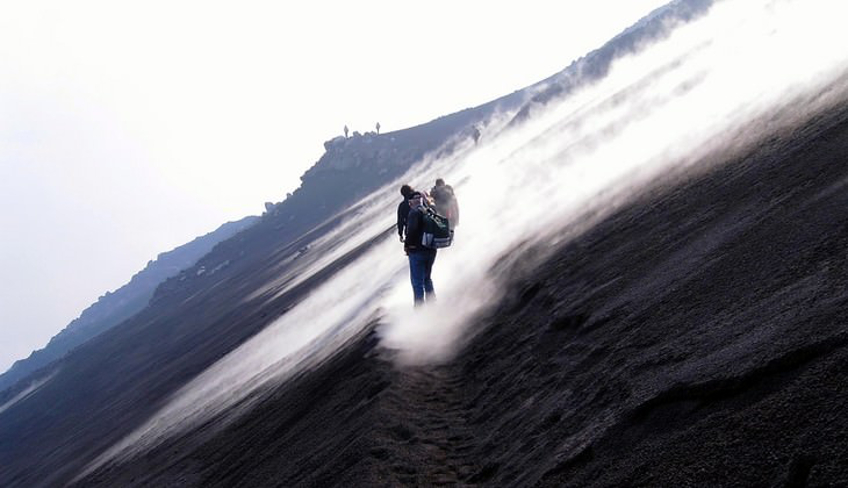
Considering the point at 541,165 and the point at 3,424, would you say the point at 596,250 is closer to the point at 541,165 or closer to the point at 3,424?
the point at 541,165

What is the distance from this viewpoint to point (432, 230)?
1559 cm

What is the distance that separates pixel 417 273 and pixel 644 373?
30.5 feet

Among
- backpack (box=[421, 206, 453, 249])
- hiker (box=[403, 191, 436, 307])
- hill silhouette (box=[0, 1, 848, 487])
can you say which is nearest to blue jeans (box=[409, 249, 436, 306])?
hiker (box=[403, 191, 436, 307])

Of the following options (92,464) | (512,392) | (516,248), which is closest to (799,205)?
(512,392)

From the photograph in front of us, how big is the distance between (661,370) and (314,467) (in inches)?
200

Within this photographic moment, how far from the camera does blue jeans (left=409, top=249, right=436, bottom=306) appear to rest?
1594cm

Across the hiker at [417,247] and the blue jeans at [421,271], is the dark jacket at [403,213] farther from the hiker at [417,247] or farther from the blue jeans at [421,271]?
the blue jeans at [421,271]

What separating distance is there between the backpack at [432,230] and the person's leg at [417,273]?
41 cm

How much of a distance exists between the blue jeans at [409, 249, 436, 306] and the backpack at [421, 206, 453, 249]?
1.08 feet

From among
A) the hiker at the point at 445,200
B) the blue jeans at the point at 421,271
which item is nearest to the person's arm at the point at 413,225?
the blue jeans at the point at 421,271

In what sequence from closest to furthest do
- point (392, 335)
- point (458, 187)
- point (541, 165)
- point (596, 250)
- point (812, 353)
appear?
1. point (812, 353)
2. point (596, 250)
3. point (392, 335)
4. point (541, 165)
5. point (458, 187)

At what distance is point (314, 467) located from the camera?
10.0 meters

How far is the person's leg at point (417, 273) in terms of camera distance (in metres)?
15.9

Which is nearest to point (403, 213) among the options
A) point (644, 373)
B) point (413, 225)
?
point (413, 225)
